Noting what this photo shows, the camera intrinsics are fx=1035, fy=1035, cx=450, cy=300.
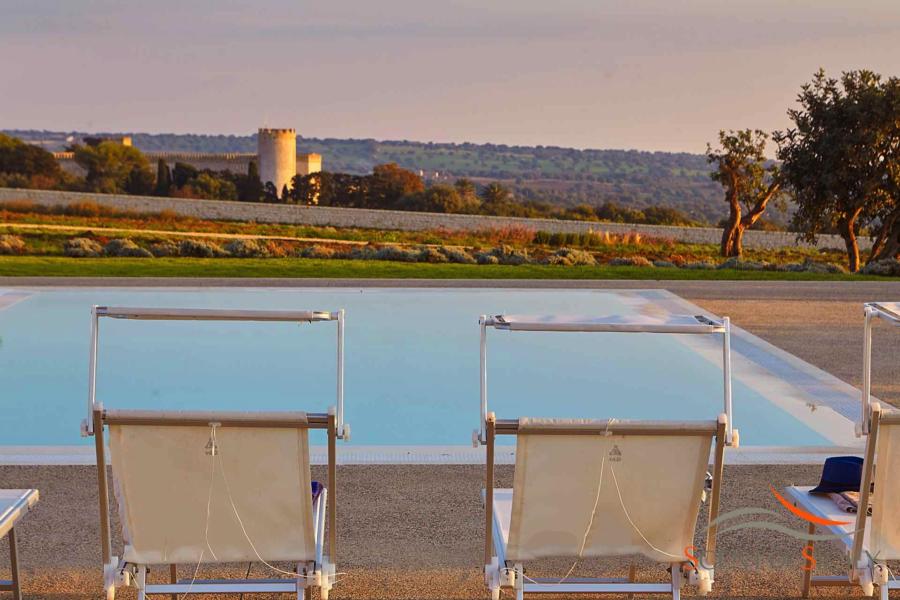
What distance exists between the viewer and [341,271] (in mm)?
12719

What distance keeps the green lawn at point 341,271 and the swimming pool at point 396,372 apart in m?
2.06

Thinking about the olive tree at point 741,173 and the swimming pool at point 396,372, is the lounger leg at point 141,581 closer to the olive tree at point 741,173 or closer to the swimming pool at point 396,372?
the swimming pool at point 396,372

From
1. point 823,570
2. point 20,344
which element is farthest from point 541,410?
point 20,344

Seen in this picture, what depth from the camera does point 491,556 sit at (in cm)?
257

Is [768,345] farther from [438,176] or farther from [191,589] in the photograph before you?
[438,176]

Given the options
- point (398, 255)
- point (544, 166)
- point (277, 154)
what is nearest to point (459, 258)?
point (398, 255)

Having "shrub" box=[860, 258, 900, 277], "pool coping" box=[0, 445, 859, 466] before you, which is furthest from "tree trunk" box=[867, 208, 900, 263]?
"pool coping" box=[0, 445, 859, 466]

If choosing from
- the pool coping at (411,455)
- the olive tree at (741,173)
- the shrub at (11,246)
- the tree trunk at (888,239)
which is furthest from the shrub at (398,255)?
the olive tree at (741,173)

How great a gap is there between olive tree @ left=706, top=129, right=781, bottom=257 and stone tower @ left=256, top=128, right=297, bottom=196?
93.5ft

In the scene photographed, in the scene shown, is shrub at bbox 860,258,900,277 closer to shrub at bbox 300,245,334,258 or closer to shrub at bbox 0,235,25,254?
shrub at bbox 300,245,334,258

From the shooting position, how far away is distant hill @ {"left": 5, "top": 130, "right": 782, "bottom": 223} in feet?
161

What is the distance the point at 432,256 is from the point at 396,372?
309 inches

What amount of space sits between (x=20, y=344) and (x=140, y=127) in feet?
123

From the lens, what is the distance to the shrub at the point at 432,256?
15.2 meters
